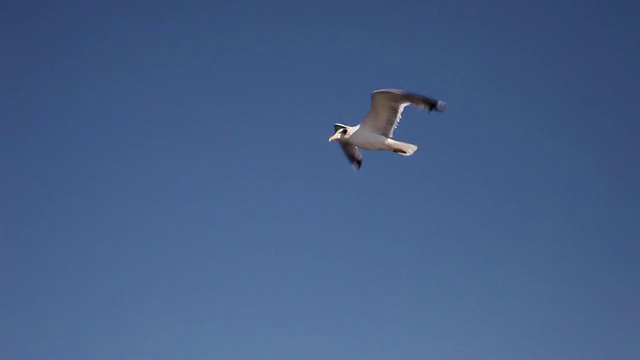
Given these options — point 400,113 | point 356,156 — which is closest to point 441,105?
point 400,113

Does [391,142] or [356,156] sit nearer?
[391,142]

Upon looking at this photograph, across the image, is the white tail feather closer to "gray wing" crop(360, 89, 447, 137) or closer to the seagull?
the seagull

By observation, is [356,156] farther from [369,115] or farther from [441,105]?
[441,105]

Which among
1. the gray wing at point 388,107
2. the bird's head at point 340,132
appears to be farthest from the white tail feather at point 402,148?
the bird's head at point 340,132

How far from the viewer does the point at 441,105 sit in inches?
497

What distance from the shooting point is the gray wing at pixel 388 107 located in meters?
13.6

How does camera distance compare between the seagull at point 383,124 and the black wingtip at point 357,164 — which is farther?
the black wingtip at point 357,164

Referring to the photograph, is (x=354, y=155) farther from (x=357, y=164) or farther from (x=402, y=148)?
(x=402, y=148)

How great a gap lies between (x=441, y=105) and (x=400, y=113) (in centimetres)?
189

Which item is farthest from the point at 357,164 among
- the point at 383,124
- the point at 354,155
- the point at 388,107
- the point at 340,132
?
the point at 388,107

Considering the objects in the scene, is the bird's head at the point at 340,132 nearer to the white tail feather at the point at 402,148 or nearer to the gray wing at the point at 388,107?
the gray wing at the point at 388,107

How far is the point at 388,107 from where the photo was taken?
14.3 m

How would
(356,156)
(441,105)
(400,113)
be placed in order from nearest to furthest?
(441,105), (400,113), (356,156)

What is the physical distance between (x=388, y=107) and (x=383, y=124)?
18.8 inches
